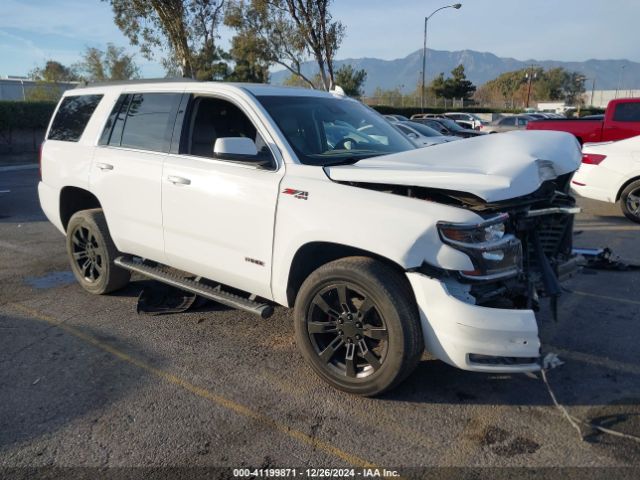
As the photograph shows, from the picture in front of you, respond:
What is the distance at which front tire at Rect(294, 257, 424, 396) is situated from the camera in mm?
3258

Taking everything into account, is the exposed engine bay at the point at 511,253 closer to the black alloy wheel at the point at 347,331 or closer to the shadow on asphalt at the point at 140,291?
the black alloy wheel at the point at 347,331

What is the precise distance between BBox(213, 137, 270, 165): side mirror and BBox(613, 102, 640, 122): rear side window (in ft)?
41.9

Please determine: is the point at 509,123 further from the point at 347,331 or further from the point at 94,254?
the point at 347,331

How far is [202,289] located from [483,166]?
2350mm

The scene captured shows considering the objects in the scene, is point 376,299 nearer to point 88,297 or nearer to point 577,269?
→ point 577,269

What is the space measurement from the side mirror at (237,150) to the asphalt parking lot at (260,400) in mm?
1463

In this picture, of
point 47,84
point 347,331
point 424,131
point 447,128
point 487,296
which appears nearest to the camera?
point 487,296

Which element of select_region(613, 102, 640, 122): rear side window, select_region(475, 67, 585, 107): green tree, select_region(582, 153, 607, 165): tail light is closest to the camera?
select_region(582, 153, 607, 165): tail light

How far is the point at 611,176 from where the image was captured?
8.75m

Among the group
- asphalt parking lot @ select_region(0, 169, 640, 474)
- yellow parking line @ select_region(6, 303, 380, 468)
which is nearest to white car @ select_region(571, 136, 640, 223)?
asphalt parking lot @ select_region(0, 169, 640, 474)

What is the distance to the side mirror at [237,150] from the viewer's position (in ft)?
12.3

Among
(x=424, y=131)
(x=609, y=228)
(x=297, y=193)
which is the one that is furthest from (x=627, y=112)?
(x=297, y=193)

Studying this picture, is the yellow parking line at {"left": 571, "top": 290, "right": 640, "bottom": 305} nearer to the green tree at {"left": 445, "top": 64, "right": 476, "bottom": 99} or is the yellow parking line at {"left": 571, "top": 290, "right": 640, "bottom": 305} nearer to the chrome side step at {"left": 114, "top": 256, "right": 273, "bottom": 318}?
the chrome side step at {"left": 114, "top": 256, "right": 273, "bottom": 318}

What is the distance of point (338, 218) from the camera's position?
135 inches
